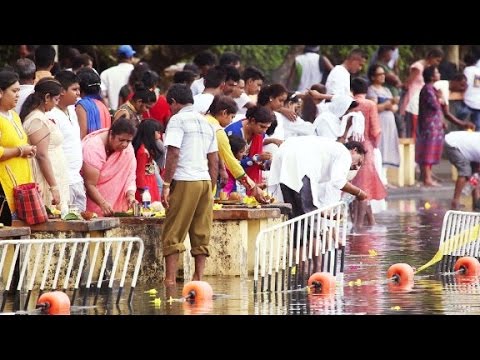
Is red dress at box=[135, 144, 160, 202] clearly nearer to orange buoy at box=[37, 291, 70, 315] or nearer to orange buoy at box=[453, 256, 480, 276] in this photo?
orange buoy at box=[453, 256, 480, 276]

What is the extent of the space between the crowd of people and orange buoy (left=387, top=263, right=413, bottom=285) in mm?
785

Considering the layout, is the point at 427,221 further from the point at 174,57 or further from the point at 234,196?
the point at 174,57

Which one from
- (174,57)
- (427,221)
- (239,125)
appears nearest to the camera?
(239,125)

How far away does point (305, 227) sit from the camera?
14.7 meters

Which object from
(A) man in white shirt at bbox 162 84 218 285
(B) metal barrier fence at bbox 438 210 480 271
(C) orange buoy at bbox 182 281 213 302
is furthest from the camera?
(B) metal barrier fence at bbox 438 210 480 271

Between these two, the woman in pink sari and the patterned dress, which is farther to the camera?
the patterned dress

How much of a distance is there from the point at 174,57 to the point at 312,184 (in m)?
13.9

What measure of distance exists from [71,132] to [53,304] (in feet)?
9.74

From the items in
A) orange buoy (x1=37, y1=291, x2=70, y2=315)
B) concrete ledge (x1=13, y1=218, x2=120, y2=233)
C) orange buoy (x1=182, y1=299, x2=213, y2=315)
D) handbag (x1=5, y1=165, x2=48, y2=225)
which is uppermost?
handbag (x1=5, y1=165, x2=48, y2=225)

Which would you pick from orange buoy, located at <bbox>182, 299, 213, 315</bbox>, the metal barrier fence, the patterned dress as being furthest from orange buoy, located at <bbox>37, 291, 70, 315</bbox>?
the patterned dress

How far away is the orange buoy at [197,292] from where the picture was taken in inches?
554

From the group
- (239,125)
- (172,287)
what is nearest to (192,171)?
(172,287)

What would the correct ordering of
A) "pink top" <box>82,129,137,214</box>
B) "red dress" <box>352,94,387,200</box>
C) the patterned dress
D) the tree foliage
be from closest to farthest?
"pink top" <box>82,129,137,214</box> < "red dress" <box>352,94,387,200</box> < the patterned dress < the tree foliage

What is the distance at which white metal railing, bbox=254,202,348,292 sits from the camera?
569 inches
